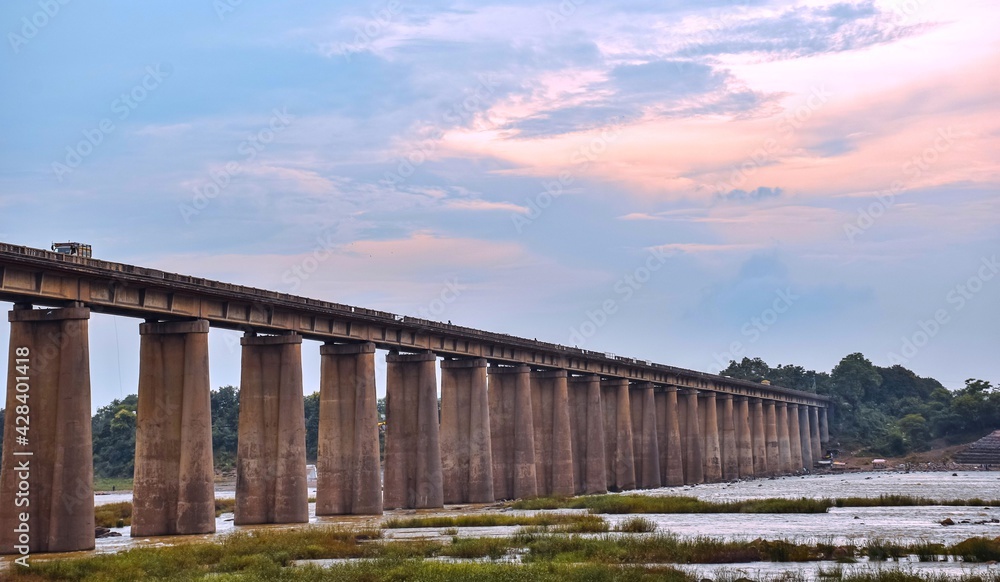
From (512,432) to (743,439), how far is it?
2996 inches

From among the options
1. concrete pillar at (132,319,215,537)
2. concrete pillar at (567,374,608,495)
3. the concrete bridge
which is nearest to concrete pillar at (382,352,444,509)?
the concrete bridge

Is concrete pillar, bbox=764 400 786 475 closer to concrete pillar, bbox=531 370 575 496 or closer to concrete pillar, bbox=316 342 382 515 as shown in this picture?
concrete pillar, bbox=531 370 575 496

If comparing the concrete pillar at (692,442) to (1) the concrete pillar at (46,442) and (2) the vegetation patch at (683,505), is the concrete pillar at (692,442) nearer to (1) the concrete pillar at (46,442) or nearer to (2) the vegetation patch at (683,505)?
(2) the vegetation patch at (683,505)

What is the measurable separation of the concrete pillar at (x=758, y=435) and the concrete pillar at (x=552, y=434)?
7506cm

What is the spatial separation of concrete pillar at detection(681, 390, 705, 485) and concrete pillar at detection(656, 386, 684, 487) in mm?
1169

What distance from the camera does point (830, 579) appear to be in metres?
34.3

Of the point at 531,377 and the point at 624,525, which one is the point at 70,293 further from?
the point at 531,377

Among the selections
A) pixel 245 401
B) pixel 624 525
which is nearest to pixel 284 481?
pixel 245 401

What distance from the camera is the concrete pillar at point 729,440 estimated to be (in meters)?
166

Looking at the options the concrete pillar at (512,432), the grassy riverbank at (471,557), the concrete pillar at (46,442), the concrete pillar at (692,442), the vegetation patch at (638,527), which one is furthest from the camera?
the concrete pillar at (692,442)

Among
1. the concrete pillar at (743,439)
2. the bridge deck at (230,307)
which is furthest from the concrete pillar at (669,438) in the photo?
the bridge deck at (230,307)

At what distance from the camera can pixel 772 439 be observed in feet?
641

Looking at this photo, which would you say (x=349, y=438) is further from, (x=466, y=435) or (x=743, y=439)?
(x=743, y=439)

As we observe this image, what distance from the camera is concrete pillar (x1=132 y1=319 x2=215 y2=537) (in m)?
63.1
